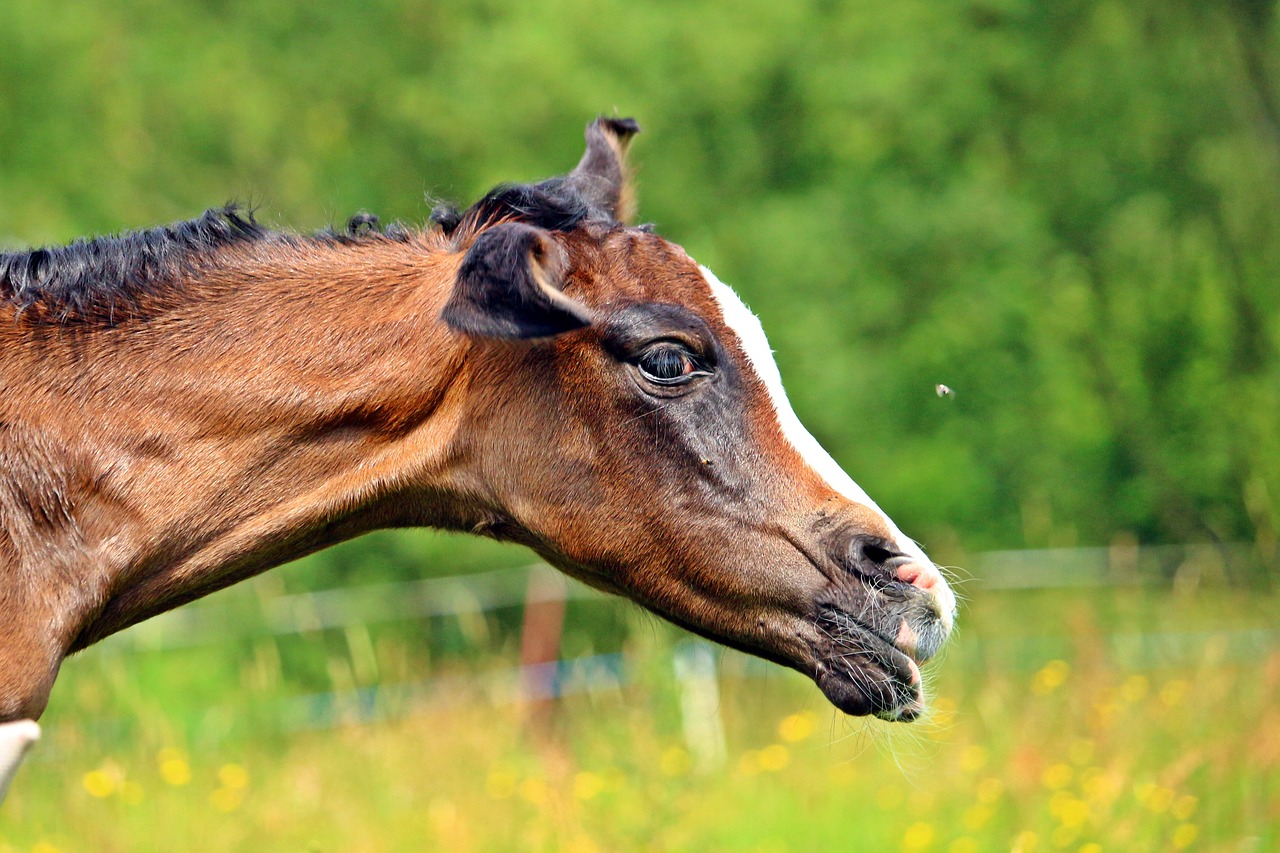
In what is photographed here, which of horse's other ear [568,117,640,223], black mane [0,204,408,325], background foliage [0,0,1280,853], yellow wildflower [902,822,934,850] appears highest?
background foliage [0,0,1280,853]

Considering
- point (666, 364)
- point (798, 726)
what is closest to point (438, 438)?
point (666, 364)

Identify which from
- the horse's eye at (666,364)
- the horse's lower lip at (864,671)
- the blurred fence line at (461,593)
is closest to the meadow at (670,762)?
the horse's lower lip at (864,671)

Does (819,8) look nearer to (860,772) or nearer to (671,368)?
(860,772)

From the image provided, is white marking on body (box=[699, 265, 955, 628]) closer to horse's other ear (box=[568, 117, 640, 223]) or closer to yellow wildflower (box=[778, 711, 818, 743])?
horse's other ear (box=[568, 117, 640, 223])

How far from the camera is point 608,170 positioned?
146 inches

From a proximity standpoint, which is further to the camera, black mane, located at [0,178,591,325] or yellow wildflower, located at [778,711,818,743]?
yellow wildflower, located at [778,711,818,743]

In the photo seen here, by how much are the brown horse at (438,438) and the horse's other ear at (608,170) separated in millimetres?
410

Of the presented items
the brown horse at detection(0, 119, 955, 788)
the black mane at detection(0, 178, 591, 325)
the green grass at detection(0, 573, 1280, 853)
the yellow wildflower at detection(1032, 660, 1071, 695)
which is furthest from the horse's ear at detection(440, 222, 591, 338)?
the yellow wildflower at detection(1032, 660, 1071, 695)

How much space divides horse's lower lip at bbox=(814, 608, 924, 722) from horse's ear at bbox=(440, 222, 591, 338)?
93 centimetres

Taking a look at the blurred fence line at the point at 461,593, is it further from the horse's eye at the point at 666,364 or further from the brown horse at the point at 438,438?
the horse's eye at the point at 666,364

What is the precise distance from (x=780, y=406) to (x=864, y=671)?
652 millimetres

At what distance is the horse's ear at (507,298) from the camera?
2740 millimetres

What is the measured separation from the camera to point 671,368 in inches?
119

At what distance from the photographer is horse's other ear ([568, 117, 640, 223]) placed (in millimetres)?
3578
